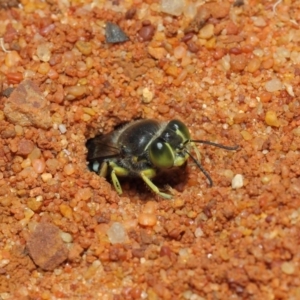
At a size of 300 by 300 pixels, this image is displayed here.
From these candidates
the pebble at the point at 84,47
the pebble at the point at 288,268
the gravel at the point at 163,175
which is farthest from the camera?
the pebble at the point at 84,47

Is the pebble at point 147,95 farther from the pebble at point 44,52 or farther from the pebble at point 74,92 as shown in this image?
the pebble at point 44,52

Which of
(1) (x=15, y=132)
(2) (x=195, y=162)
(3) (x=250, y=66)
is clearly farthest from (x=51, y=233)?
(3) (x=250, y=66)

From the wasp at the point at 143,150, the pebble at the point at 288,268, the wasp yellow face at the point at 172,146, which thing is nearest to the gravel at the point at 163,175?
the pebble at the point at 288,268

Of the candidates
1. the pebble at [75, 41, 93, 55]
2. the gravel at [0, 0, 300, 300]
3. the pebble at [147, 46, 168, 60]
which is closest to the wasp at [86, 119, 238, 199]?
the gravel at [0, 0, 300, 300]

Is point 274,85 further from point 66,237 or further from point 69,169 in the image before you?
point 66,237

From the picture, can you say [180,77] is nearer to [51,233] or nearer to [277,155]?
[277,155]

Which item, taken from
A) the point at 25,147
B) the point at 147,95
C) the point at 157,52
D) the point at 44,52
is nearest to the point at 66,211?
the point at 25,147

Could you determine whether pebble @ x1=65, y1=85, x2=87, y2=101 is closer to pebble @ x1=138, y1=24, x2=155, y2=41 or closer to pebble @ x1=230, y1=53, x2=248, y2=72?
pebble @ x1=138, y1=24, x2=155, y2=41
